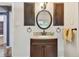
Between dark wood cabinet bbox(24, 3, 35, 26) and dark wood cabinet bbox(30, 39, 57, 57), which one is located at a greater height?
dark wood cabinet bbox(24, 3, 35, 26)

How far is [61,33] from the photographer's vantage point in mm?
1747

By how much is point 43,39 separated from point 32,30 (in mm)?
199

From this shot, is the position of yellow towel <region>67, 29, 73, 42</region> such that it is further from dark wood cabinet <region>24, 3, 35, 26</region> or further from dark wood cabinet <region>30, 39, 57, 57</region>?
dark wood cabinet <region>24, 3, 35, 26</region>

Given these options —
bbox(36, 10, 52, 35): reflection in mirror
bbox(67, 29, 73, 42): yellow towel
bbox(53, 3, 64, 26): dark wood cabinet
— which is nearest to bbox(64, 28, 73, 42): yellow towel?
bbox(67, 29, 73, 42): yellow towel

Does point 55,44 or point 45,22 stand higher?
point 45,22

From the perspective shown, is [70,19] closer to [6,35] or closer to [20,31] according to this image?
[20,31]

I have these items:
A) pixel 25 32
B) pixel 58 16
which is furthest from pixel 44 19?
pixel 25 32

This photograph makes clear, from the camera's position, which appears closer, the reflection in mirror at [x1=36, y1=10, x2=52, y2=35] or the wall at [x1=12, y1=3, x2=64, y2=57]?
the wall at [x1=12, y1=3, x2=64, y2=57]

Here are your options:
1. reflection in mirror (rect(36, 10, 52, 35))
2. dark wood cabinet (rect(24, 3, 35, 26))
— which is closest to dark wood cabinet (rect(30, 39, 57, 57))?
reflection in mirror (rect(36, 10, 52, 35))

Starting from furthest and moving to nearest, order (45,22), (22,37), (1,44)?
(45,22) < (22,37) < (1,44)

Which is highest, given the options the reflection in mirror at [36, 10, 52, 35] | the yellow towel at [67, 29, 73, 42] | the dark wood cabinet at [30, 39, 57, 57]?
the reflection in mirror at [36, 10, 52, 35]

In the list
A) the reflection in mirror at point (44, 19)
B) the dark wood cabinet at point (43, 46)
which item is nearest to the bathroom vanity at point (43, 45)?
the dark wood cabinet at point (43, 46)

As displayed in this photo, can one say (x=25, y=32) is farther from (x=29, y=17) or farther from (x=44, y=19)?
(x=44, y=19)

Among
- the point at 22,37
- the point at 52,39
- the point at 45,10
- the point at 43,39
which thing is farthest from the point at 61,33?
the point at 22,37
